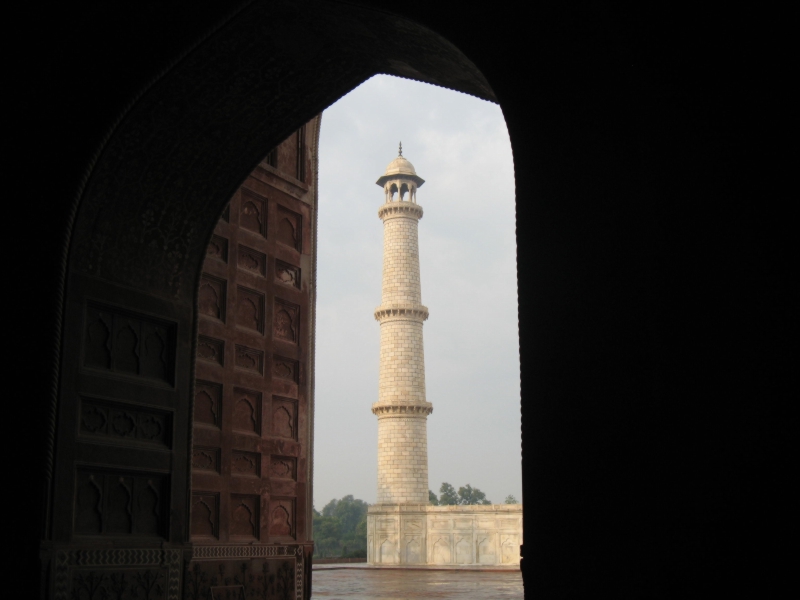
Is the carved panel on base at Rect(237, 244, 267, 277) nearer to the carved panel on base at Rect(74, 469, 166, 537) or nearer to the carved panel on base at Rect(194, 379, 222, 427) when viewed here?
the carved panel on base at Rect(194, 379, 222, 427)

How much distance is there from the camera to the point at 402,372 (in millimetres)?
27000

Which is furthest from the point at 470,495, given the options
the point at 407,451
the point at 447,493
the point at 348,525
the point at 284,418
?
the point at 284,418

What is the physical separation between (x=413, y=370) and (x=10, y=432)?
23058 mm

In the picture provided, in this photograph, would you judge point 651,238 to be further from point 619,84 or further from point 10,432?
point 10,432

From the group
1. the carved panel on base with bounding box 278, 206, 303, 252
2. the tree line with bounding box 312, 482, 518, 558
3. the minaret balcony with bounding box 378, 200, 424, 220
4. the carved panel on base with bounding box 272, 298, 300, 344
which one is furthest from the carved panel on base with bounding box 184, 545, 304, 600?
the tree line with bounding box 312, 482, 518, 558

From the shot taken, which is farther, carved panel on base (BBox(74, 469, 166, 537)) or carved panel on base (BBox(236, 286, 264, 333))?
carved panel on base (BBox(236, 286, 264, 333))

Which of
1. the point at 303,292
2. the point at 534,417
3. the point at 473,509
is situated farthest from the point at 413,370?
the point at 534,417

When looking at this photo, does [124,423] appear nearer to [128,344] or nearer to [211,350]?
[128,344]

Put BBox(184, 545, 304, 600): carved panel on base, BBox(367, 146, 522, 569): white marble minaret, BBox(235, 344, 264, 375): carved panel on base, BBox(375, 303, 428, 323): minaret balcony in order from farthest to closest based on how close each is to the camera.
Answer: BBox(375, 303, 428, 323): minaret balcony < BBox(367, 146, 522, 569): white marble minaret < BBox(235, 344, 264, 375): carved panel on base < BBox(184, 545, 304, 600): carved panel on base

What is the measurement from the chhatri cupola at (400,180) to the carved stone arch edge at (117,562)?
24256 millimetres

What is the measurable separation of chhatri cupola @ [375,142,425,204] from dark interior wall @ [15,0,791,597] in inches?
992

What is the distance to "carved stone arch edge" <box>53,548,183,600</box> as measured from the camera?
422 centimetres

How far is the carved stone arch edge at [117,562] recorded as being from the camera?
4.22 metres

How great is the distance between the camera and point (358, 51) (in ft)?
14.9
